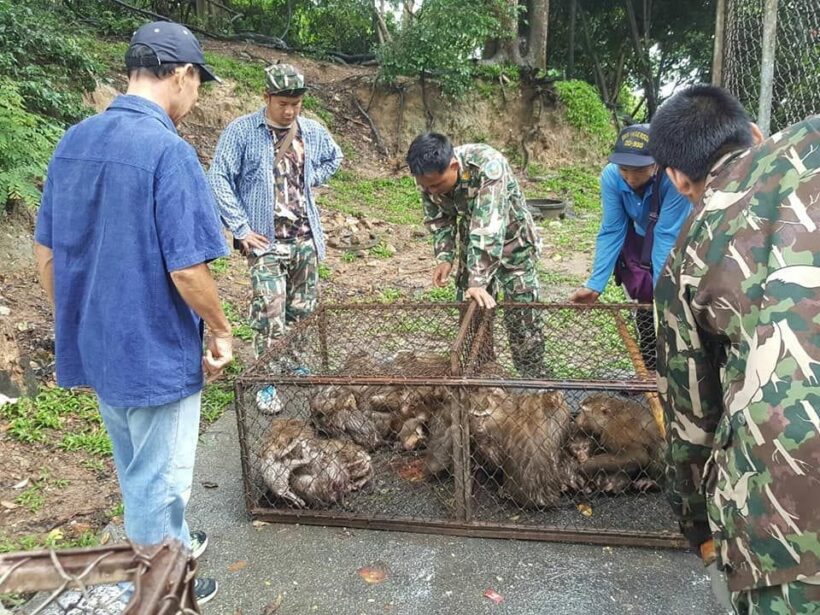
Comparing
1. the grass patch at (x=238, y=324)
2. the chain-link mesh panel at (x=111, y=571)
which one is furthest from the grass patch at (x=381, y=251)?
the chain-link mesh panel at (x=111, y=571)

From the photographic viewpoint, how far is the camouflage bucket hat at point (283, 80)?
382cm

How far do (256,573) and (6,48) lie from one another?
613 cm

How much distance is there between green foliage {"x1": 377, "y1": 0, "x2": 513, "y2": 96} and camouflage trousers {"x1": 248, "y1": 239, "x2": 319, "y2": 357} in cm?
893

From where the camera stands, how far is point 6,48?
646cm

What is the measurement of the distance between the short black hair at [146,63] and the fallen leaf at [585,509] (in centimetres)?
251

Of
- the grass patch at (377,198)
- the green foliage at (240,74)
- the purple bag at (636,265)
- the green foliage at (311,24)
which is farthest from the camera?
the green foliage at (311,24)

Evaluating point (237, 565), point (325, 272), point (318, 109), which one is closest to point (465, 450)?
point (237, 565)

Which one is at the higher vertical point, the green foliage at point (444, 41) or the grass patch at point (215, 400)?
the green foliage at point (444, 41)

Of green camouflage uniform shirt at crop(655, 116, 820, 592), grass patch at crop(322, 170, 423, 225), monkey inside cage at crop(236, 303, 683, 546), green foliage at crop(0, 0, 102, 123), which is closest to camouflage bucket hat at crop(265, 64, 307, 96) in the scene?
monkey inside cage at crop(236, 303, 683, 546)

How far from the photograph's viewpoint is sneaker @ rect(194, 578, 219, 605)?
2.64m

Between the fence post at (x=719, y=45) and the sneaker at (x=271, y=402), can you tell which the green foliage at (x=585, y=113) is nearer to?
the fence post at (x=719, y=45)

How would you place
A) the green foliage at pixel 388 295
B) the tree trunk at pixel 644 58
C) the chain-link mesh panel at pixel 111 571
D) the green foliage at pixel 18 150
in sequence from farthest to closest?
1. the tree trunk at pixel 644 58
2. the green foliage at pixel 388 295
3. the green foliage at pixel 18 150
4. the chain-link mesh panel at pixel 111 571

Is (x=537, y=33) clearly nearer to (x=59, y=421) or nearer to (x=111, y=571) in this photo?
(x=59, y=421)

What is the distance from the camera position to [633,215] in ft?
11.9
